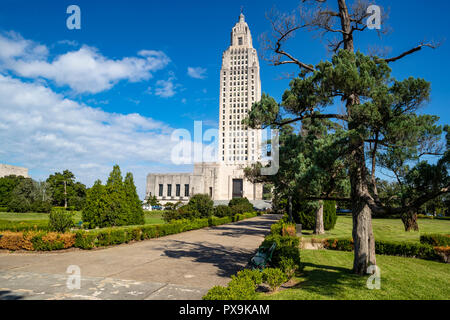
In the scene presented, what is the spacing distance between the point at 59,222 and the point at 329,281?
12.2 meters

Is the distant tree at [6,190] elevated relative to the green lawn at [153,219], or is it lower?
elevated

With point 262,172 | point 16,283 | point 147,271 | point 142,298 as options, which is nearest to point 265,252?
point 147,271

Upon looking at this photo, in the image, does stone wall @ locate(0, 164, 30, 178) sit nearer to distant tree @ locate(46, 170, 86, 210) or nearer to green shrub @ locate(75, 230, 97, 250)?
distant tree @ locate(46, 170, 86, 210)

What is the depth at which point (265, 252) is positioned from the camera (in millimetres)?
8414

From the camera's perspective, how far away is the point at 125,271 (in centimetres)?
753

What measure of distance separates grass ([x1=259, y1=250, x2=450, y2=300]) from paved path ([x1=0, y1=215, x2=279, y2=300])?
2.12 metres

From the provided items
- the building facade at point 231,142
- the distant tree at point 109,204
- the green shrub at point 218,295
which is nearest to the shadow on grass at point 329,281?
the green shrub at point 218,295

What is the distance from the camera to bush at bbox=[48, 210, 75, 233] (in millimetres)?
12430

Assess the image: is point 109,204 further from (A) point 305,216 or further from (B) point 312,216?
(B) point 312,216

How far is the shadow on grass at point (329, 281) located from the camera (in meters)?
5.96

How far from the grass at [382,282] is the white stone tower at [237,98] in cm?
6703

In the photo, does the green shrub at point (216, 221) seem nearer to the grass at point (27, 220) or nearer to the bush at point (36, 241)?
the grass at point (27, 220)
